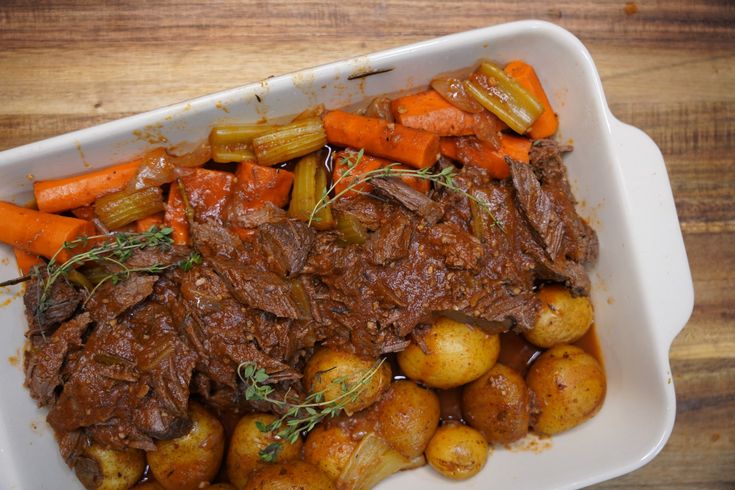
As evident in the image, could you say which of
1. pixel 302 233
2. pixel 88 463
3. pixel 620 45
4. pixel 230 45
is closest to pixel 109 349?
pixel 88 463

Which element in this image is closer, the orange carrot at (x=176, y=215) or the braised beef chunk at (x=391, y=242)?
the braised beef chunk at (x=391, y=242)

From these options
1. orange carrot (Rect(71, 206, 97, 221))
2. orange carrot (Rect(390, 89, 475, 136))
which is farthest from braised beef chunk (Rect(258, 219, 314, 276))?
orange carrot (Rect(71, 206, 97, 221))

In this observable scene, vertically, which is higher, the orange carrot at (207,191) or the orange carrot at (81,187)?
the orange carrot at (81,187)


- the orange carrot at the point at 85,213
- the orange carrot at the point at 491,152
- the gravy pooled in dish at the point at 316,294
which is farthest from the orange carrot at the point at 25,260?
the orange carrot at the point at 491,152

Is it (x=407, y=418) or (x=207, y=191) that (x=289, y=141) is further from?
(x=407, y=418)

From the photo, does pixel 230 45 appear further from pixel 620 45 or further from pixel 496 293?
pixel 620 45

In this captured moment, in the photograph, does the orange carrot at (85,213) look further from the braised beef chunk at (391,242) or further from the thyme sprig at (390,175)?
the braised beef chunk at (391,242)
